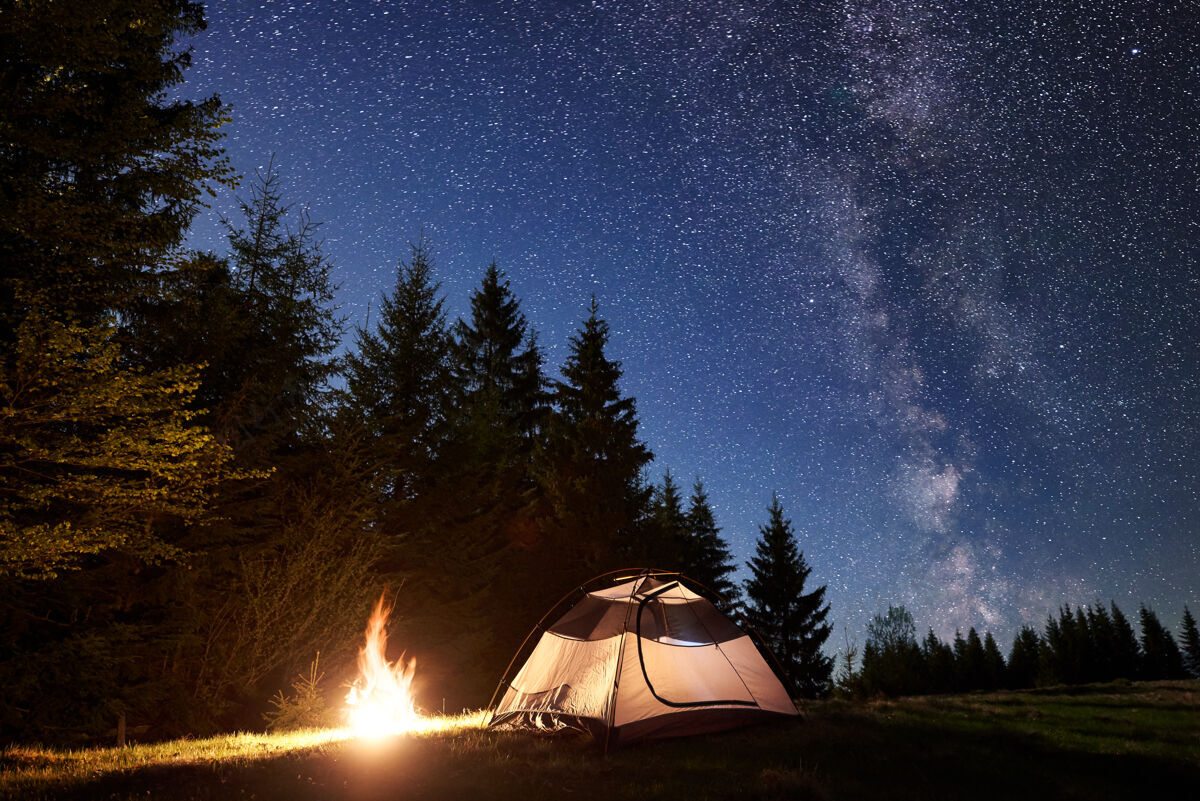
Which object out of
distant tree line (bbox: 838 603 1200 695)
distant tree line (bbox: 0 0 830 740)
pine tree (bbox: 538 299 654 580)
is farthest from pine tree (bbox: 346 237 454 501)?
distant tree line (bbox: 838 603 1200 695)

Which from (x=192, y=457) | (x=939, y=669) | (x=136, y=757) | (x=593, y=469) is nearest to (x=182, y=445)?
(x=192, y=457)

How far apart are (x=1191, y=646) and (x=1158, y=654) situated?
11.3 m

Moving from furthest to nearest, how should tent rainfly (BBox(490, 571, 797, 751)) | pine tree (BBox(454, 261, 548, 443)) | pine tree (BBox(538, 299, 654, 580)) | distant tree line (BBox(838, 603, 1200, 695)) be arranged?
distant tree line (BBox(838, 603, 1200, 695))
pine tree (BBox(454, 261, 548, 443))
pine tree (BBox(538, 299, 654, 580))
tent rainfly (BBox(490, 571, 797, 751))

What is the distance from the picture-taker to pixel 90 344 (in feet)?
31.4

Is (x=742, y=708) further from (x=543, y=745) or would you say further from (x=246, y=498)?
(x=246, y=498)

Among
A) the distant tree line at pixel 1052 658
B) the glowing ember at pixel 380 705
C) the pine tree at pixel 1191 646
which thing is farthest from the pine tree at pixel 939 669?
the glowing ember at pixel 380 705

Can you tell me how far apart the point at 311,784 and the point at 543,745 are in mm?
3139

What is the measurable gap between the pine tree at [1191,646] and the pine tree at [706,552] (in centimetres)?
6016

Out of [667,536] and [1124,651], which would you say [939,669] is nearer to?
[1124,651]

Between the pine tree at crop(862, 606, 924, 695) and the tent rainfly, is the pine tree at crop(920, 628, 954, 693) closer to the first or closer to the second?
the pine tree at crop(862, 606, 924, 695)

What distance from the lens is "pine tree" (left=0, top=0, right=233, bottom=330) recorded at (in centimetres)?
952

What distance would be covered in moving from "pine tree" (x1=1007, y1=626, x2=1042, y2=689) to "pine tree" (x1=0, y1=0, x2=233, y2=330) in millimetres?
80677

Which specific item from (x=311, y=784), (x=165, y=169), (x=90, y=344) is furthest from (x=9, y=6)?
(x=311, y=784)

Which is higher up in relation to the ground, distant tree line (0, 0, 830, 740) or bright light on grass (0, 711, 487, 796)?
distant tree line (0, 0, 830, 740)
